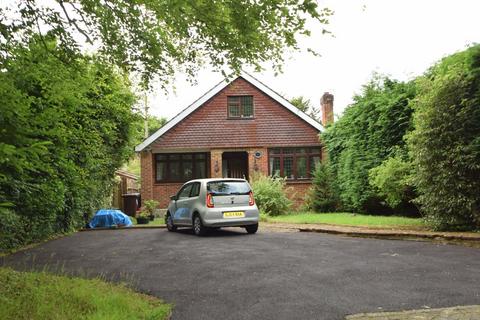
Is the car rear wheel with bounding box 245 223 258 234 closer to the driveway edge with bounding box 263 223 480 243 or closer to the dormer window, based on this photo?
the driveway edge with bounding box 263 223 480 243

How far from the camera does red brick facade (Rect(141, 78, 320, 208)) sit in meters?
24.5

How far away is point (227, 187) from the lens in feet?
43.0

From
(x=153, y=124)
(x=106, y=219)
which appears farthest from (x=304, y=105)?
(x=106, y=219)

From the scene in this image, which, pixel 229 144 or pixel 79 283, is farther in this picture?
pixel 229 144

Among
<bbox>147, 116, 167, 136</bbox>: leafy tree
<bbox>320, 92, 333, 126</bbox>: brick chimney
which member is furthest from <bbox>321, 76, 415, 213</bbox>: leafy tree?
<bbox>147, 116, 167, 136</bbox>: leafy tree

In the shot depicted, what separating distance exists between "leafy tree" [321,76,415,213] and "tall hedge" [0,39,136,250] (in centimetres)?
925

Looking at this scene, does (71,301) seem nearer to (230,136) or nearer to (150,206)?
(150,206)

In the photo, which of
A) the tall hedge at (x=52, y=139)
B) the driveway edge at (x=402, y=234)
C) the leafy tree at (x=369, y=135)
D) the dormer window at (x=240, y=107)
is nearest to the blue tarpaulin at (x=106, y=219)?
the tall hedge at (x=52, y=139)

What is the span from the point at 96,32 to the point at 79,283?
223 inches

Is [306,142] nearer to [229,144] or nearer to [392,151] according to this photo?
[229,144]

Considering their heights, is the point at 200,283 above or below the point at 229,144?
below

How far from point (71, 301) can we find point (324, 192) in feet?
57.1

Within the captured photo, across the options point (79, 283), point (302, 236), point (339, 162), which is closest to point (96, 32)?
point (79, 283)

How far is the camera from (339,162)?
20.4m
